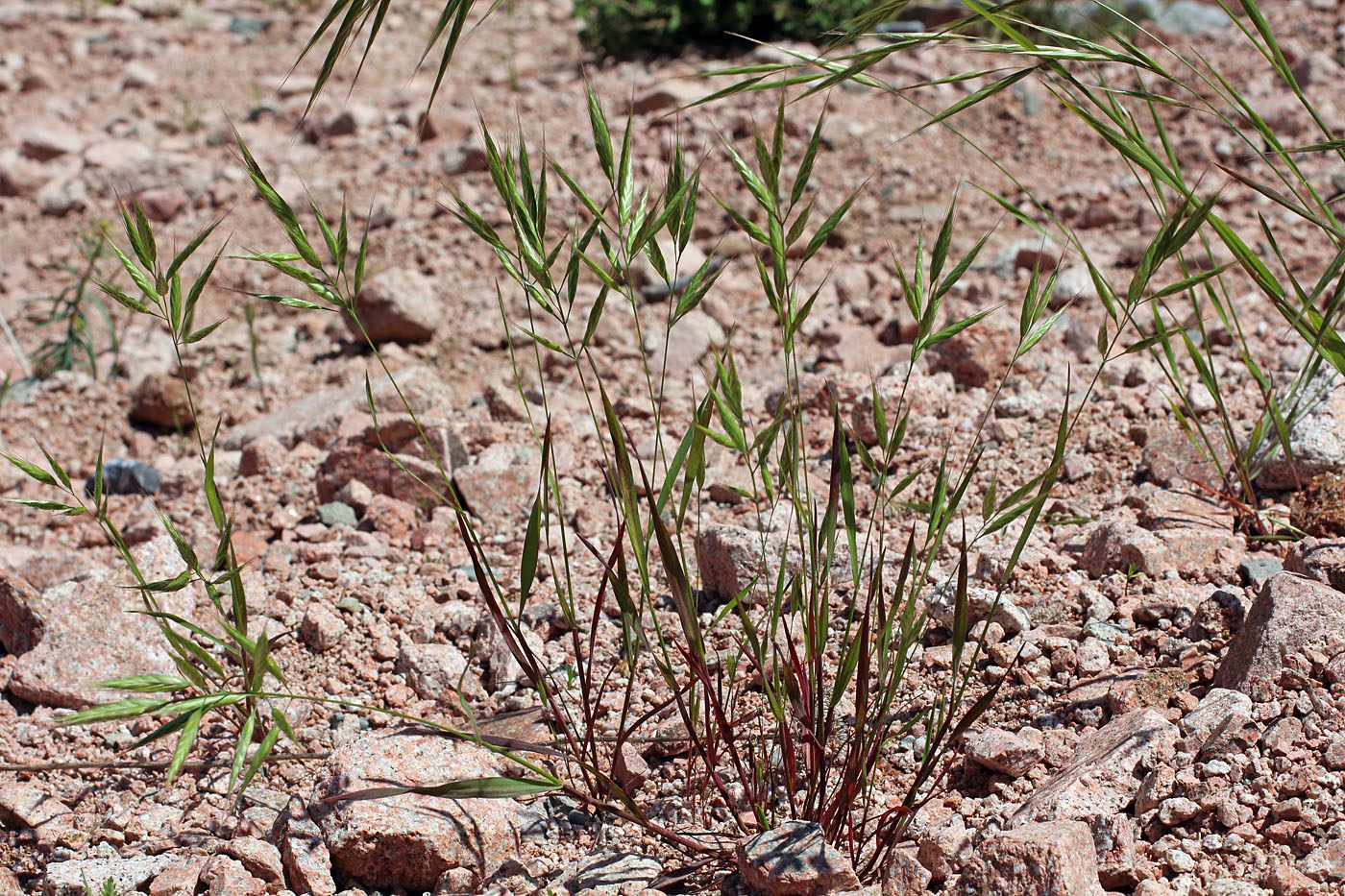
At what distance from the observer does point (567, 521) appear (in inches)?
103

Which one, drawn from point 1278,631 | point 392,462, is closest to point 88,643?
point 392,462

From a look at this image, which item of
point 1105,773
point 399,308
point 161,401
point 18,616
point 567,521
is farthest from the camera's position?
point 399,308

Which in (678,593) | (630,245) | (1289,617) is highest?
(630,245)

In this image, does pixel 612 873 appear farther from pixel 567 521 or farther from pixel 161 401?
pixel 161 401

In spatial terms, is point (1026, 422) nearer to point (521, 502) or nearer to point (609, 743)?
point (521, 502)

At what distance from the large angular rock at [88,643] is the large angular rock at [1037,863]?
60.8 inches

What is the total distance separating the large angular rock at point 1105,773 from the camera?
4.89 feet

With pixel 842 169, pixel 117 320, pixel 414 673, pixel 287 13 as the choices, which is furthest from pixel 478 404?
pixel 287 13

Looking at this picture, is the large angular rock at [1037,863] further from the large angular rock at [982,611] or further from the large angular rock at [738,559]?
the large angular rock at [738,559]

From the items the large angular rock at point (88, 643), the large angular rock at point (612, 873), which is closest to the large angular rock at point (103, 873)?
the large angular rock at point (88, 643)

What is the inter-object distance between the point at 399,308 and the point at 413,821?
7.04 ft

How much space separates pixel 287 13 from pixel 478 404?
4.12 metres

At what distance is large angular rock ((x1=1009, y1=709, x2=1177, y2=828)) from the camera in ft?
4.89

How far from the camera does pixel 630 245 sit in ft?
4.50
